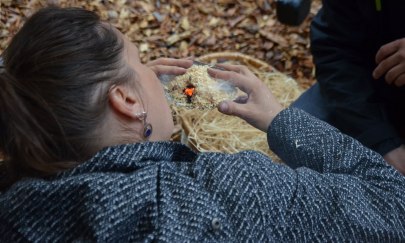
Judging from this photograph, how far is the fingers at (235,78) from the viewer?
1.38 m

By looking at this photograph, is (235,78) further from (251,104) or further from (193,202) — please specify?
(193,202)

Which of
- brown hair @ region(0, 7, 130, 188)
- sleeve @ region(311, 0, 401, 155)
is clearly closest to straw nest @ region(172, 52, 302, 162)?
sleeve @ region(311, 0, 401, 155)

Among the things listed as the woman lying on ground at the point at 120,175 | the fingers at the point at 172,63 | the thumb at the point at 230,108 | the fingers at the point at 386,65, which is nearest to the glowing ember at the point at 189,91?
the fingers at the point at 172,63

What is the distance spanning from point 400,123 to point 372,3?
0.36 m

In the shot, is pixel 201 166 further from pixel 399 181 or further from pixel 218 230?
pixel 399 181

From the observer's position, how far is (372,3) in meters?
1.49

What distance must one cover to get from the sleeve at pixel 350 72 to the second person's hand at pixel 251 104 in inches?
13.9

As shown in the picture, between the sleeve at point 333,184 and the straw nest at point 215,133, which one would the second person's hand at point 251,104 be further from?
the straw nest at point 215,133

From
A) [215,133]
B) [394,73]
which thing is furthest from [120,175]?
[215,133]

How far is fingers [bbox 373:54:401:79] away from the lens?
1.45 metres

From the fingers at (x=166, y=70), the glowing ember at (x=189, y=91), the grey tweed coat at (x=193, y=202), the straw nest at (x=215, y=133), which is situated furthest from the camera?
the straw nest at (x=215, y=133)

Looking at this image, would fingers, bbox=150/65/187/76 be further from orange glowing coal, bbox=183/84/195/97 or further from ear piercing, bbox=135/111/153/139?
ear piercing, bbox=135/111/153/139

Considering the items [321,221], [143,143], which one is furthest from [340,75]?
[143,143]

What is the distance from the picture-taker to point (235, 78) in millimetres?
1396
